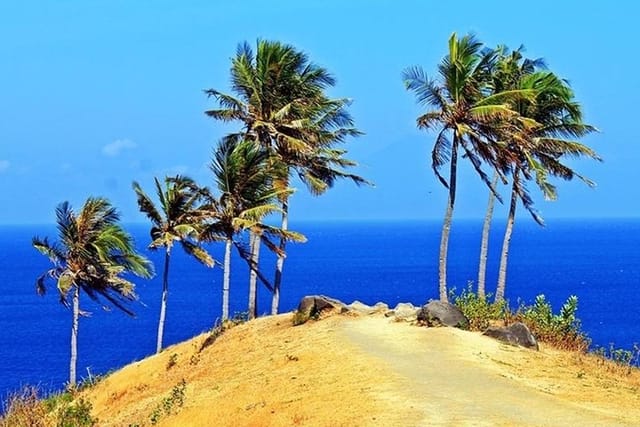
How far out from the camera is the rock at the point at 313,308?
35.7 meters

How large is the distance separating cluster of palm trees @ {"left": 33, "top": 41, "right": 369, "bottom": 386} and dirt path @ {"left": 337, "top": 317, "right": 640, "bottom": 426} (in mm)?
9343

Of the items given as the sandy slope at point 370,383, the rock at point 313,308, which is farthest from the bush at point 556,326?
the rock at point 313,308

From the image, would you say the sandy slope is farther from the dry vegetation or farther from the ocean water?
the ocean water

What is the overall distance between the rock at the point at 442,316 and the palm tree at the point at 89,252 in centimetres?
1707

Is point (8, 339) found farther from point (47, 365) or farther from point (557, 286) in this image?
point (557, 286)

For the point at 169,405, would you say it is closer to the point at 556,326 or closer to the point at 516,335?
the point at 516,335

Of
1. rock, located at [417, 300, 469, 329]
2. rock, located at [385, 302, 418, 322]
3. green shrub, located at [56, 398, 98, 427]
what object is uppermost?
rock, located at [417, 300, 469, 329]

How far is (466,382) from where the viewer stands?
77.7 ft

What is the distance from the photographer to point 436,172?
124 ft

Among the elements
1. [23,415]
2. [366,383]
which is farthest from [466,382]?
[23,415]

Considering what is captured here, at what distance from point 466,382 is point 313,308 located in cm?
1293

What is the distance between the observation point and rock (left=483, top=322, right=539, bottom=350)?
2973 centimetres

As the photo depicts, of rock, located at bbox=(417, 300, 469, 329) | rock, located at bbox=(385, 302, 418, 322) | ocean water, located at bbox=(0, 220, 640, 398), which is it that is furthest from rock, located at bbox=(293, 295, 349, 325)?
ocean water, located at bbox=(0, 220, 640, 398)

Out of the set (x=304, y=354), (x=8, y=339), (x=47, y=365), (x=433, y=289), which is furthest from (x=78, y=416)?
(x=433, y=289)
